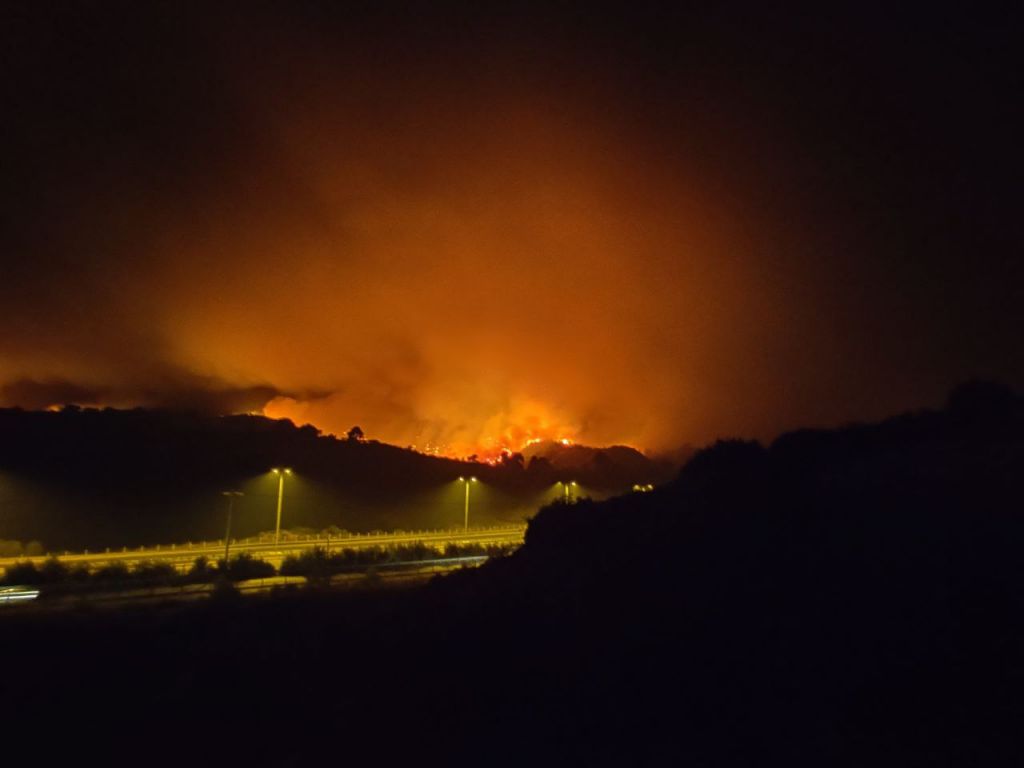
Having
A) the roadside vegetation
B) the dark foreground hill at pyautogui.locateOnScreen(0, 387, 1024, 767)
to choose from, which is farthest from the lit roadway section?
the dark foreground hill at pyautogui.locateOnScreen(0, 387, 1024, 767)

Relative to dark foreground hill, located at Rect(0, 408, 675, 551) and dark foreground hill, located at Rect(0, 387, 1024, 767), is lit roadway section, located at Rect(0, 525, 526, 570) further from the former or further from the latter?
dark foreground hill, located at Rect(0, 387, 1024, 767)

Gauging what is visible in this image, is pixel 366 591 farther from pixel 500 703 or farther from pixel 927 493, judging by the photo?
pixel 927 493

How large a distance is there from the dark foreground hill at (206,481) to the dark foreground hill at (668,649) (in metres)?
41.0

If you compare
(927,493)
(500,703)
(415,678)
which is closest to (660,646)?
(500,703)

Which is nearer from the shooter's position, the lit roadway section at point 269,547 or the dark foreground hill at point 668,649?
the dark foreground hill at point 668,649

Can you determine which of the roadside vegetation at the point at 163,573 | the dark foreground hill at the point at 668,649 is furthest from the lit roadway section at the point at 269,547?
the dark foreground hill at the point at 668,649

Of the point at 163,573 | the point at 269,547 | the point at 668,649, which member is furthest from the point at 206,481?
the point at 668,649

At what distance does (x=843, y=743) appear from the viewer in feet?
24.8

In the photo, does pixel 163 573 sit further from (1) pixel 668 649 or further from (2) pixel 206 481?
(2) pixel 206 481

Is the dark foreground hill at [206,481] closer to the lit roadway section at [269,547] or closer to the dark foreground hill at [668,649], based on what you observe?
the lit roadway section at [269,547]

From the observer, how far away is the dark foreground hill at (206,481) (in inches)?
2180

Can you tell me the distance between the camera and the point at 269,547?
4566cm

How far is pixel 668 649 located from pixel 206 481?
60323 millimetres

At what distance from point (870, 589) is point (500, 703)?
4611 mm
